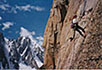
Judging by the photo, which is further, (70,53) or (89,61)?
(70,53)

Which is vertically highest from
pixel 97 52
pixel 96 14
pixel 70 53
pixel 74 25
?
pixel 96 14

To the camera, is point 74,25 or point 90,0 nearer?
point 74,25

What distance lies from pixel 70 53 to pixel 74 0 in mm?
8648

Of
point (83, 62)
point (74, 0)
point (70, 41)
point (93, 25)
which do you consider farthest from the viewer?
point (74, 0)

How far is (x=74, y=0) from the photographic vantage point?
2089cm

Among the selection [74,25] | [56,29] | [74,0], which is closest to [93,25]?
[74,25]

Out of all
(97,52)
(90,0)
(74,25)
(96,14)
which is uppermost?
(90,0)

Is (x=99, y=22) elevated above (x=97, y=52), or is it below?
above

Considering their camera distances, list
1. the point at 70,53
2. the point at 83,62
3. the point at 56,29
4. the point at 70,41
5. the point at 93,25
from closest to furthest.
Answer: the point at 83,62 → the point at 93,25 → the point at 70,53 → the point at 70,41 → the point at 56,29

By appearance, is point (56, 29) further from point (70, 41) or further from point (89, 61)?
point (89, 61)

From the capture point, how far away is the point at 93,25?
15.1m

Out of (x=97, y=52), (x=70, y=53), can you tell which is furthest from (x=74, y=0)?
(x=97, y=52)

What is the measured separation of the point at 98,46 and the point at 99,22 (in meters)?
2.78

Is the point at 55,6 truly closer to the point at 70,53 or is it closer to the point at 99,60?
the point at 70,53
